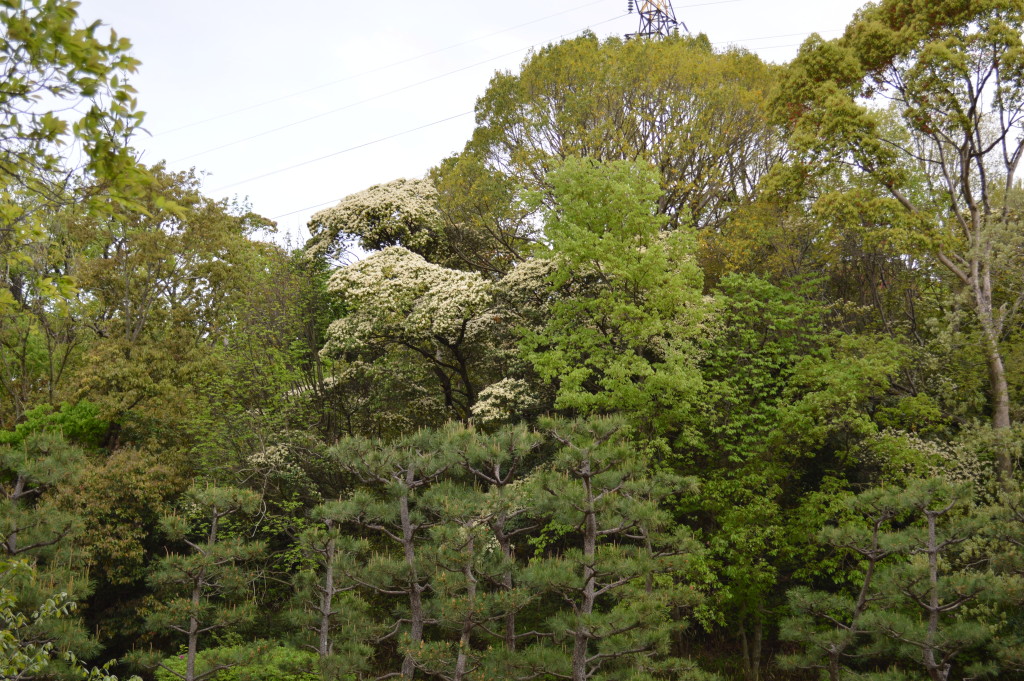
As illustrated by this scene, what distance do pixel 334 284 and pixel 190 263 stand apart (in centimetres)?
411

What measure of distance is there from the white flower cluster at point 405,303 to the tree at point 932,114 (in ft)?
23.4

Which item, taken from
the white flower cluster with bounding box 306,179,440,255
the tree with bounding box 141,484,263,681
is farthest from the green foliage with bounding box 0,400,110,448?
the white flower cluster with bounding box 306,179,440,255

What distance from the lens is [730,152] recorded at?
22.3 m

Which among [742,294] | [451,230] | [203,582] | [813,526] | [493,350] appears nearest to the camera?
[203,582]

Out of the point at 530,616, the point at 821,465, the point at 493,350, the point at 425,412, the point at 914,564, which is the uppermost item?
the point at 493,350

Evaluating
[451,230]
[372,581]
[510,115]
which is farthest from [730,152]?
[372,581]

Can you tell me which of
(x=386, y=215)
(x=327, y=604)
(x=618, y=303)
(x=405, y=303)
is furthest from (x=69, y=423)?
(x=618, y=303)

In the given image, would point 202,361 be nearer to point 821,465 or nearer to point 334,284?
point 334,284

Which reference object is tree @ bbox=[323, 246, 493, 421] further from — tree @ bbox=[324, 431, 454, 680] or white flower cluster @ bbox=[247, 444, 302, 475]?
tree @ bbox=[324, 431, 454, 680]

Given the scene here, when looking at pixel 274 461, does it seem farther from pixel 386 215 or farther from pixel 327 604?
pixel 386 215

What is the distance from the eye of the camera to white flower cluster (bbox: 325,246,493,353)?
16.4 meters

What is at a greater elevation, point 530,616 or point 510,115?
point 510,115

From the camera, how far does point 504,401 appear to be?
1527cm

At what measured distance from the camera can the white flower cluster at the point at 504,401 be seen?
49.5 ft
